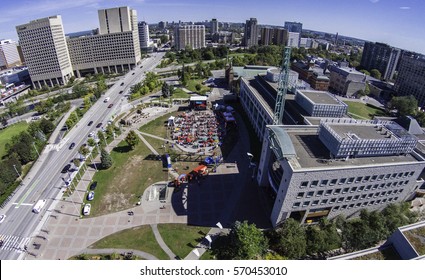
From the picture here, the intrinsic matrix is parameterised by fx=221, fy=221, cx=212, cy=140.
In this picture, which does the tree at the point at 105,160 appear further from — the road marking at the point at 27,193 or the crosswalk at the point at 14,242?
the crosswalk at the point at 14,242

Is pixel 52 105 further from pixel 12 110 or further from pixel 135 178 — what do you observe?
pixel 135 178

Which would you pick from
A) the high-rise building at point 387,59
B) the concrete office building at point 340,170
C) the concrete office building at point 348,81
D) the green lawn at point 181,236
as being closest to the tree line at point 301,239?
the green lawn at point 181,236

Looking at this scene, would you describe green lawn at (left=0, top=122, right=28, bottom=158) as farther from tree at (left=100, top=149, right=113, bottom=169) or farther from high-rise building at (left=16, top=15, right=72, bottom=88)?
high-rise building at (left=16, top=15, right=72, bottom=88)

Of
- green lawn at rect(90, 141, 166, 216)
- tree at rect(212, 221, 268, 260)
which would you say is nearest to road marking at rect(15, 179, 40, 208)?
green lawn at rect(90, 141, 166, 216)

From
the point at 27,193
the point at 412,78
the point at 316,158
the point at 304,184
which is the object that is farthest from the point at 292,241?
the point at 412,78

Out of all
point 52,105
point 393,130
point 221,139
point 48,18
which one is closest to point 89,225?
point 221,139

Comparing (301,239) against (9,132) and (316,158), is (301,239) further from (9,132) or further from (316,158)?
(9,132)
